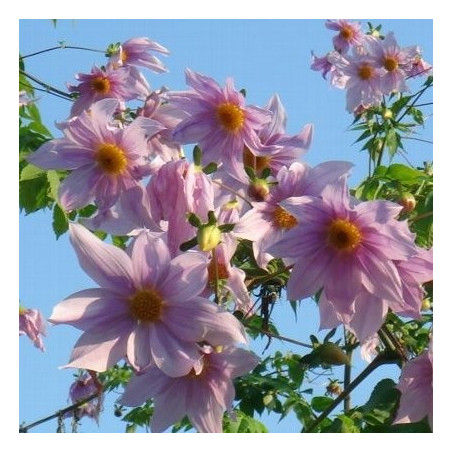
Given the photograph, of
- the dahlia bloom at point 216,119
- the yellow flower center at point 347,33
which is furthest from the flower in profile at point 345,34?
the dahlia bloom at point 216,119

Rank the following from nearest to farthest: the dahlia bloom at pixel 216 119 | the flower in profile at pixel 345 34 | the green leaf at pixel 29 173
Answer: the dahlia bloom at pixel 216 119
the green leaf at pixel 29 173
the flower in profile at pixel 345 34

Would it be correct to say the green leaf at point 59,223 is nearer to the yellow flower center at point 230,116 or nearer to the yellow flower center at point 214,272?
the yellow flower center at point 230,116

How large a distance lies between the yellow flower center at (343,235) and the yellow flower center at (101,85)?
956 mm

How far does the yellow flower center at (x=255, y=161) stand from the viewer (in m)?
1.52

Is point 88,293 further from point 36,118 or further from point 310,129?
point 36,118

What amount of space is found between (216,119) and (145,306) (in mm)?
436

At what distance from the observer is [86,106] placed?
2.09 metres

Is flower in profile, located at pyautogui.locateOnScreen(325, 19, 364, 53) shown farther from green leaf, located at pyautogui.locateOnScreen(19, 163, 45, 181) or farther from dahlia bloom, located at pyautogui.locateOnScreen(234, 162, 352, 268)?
dahlia bloom, located at pyautogui.locateOnScreen(234, 162, 352, 268)

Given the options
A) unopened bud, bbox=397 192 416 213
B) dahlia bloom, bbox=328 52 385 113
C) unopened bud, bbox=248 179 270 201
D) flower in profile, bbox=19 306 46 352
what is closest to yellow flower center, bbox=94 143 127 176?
unopened bud, bbox=248 179 270 201

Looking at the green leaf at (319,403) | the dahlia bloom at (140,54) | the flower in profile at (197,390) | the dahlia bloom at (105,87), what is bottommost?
the green leaf at (319,403)

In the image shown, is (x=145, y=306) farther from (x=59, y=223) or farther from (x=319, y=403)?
(x=319, y=403)

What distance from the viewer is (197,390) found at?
131 cm

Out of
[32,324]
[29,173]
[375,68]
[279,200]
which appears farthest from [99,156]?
[375,68]

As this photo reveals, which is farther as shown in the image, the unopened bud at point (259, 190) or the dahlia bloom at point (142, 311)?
the unopened bud at point (259, 190)
